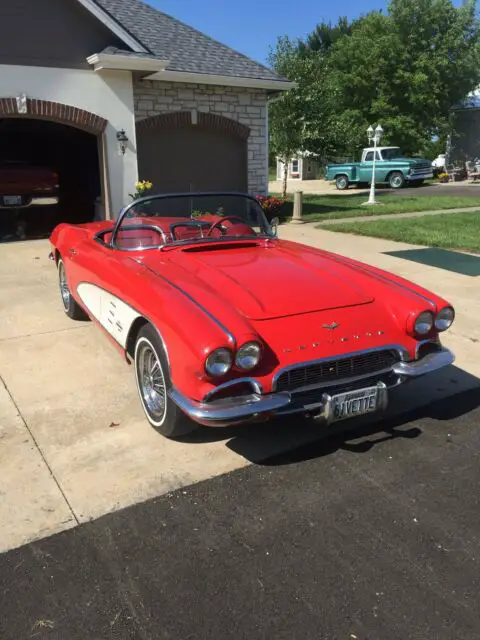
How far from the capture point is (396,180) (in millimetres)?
26500

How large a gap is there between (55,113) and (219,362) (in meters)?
9.45

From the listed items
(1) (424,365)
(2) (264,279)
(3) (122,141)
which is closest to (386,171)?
(3) (122,141)

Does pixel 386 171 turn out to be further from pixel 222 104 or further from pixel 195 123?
pixel 195 123

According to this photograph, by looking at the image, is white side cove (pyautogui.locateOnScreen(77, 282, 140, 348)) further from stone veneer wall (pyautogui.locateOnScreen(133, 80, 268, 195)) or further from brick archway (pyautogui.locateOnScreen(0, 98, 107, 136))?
stone veneer wall (pyautogui.locateOnScreen(133, 80, 268, 195))

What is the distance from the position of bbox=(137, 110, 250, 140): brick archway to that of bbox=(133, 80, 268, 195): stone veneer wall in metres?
0.10

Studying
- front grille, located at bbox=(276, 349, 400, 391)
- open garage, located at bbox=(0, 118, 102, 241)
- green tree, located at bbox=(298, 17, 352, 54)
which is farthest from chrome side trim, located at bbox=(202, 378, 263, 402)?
green tree, located at bbox=(298, 17, 352, 54)

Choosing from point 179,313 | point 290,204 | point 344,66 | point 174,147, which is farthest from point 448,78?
point 179,313

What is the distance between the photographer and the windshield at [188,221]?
428 centimetres

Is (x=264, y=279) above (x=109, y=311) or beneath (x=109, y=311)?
above

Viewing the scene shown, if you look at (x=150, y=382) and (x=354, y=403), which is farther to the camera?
(x=150, y=382)

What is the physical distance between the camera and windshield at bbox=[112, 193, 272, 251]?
4281 mm

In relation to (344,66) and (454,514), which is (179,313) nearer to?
(454,514)

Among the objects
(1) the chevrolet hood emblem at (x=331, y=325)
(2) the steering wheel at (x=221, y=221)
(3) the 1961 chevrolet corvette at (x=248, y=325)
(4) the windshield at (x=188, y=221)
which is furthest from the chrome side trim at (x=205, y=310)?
(2) the steering wheel at (x=221, y=221)

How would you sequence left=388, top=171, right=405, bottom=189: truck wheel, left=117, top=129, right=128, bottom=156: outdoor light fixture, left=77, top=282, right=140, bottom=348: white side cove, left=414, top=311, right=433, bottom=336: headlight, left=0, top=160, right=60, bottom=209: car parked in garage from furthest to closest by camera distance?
left=388, top=171, right=405, bottom=189: truck wheel, left=0, top=160, right=60, bottom=209: car parked in garage, left=117, top=129, right=128, bottom=156: outdoor light fixture, left=77, top=282, right=140, bottom=348: white side cove, left=414, top=311, right=433, bottom=336: headlight
